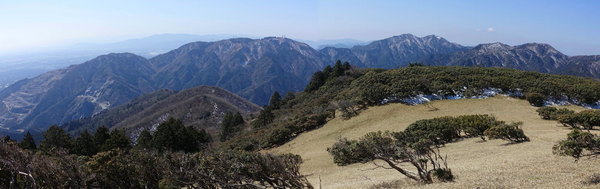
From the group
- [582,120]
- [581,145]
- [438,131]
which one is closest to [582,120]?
[582,120]

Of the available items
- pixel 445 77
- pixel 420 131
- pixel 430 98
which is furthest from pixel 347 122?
pixel 445 77

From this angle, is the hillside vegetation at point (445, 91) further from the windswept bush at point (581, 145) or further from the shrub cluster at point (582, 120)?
the windswept bush at point (581, 145)

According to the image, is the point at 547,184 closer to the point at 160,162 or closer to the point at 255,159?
the point at 255,159

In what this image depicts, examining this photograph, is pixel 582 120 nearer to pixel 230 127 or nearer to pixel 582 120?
pixel 582 120

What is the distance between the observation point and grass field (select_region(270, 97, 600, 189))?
13.6m

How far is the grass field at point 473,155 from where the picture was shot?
1362 centimetres

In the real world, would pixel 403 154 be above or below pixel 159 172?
above

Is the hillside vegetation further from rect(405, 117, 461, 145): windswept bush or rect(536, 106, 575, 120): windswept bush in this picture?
rect(405, 117, 461, 145): windswept bush

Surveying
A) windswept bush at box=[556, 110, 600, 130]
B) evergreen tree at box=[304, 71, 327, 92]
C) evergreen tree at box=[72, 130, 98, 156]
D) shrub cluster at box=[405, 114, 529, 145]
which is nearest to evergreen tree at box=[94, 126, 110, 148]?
evergreen tree at box=[72, 130, 98, 156]

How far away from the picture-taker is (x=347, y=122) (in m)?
41.2

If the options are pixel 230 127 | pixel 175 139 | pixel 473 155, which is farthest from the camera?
pixel 230 127

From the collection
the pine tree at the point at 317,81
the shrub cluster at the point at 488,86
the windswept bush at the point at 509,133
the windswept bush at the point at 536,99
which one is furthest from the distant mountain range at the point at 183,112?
the windswept bush at the point at 509,133

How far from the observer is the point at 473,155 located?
20.5 m

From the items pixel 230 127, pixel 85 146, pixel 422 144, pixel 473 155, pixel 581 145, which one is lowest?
pixel 230 127
